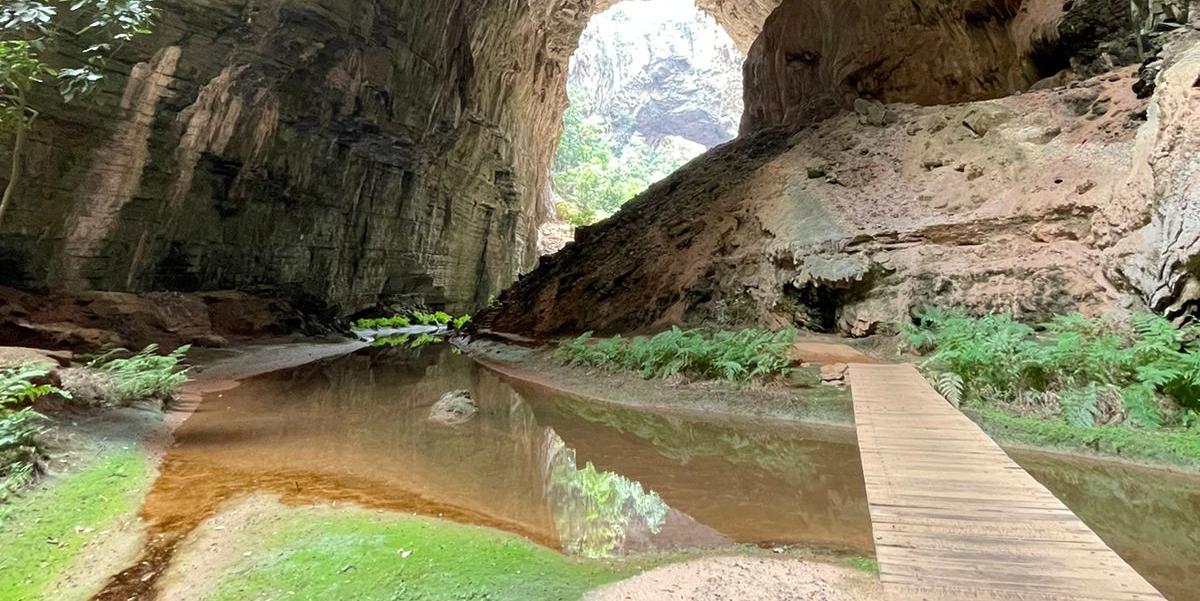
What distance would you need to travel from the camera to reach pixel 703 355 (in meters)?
8.62

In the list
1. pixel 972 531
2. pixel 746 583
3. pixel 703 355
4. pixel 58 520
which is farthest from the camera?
pixel 703 355

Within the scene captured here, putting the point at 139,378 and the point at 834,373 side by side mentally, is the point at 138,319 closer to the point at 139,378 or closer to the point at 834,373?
the point at 139,378

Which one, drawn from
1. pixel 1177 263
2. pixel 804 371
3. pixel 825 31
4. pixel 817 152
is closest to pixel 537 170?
pixel 825 31

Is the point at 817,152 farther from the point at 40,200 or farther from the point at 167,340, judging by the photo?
the point at 40,200

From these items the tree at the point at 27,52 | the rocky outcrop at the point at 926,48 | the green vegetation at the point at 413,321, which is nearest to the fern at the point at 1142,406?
the rocky outcrop at the point at 926,48

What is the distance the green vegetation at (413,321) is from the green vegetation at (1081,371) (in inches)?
671

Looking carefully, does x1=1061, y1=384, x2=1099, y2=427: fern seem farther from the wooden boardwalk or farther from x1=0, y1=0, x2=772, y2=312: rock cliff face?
x1=0, y1=0, x2=772, y2=312: rock cliff face

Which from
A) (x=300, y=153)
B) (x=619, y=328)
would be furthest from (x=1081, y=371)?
(x=300, y=153)

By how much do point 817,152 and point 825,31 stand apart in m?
5.81

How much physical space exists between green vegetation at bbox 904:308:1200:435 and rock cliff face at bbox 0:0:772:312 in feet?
57.6

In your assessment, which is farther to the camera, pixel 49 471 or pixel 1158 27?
pixel 1158 27

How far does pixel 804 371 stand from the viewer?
775cm

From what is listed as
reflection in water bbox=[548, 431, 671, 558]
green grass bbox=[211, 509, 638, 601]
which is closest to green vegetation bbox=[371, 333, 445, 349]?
reflection in water bbox=[548, 431, 671, 558]

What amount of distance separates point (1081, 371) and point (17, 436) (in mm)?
9812
